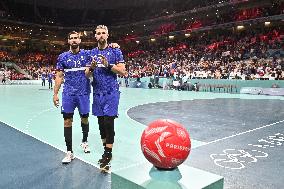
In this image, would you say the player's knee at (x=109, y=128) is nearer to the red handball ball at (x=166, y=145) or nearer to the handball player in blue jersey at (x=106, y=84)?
the handball player in blue jersey at (x=106, y=84)

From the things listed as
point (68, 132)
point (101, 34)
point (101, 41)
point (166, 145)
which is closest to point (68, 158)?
point (68, 132)

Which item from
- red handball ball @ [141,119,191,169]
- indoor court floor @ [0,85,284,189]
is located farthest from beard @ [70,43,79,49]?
red handball ball @ [141,119,191,169]

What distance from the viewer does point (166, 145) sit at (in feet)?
9.13

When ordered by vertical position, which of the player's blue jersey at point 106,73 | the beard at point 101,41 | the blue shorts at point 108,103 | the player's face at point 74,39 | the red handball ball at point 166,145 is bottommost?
the red handball ball at point 166,145

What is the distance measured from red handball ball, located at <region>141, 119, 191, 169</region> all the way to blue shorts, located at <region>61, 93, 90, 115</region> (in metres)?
2.38

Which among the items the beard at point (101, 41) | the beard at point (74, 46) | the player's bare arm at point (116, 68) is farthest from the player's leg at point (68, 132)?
the beard at point (101, 41)

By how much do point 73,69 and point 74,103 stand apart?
0.56 meters

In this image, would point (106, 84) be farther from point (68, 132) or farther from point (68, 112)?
point (68, 132)

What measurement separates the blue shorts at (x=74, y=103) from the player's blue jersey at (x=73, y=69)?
68 millimetres

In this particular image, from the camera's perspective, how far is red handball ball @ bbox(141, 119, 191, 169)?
9.16ft

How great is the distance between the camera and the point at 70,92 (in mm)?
5000

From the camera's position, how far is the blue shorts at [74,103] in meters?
4.98

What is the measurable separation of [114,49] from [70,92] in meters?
1.10

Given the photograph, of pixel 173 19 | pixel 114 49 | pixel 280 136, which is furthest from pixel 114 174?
pixel 173 19
